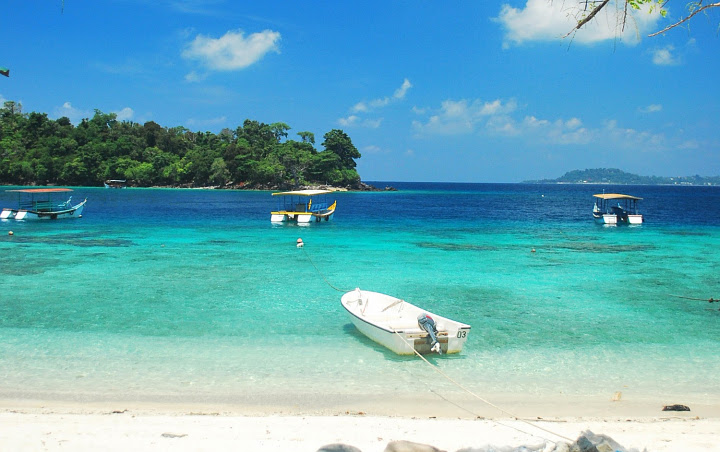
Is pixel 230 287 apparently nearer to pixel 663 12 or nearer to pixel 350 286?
pixel 350 286

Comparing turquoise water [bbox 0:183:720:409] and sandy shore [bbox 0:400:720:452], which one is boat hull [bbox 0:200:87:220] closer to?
turquoise water [bbox 0:183:720:409]

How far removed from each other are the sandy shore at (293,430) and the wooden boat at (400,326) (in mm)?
2372

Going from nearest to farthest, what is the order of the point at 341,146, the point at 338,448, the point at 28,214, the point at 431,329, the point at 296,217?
the point at 338,448 < the point at 431,329 < the point at 28,214 < the point at 296,217 < the point at 341,146

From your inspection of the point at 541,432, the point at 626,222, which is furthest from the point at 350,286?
the point at 626,222

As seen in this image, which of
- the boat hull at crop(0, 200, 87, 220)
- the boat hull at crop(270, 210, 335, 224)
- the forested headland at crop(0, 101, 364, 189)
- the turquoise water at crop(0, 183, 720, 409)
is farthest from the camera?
the forested headland at crop(0, 101, 364, 189)

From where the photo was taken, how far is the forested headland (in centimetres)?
11206

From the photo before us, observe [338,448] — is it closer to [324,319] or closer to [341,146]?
[324,319]

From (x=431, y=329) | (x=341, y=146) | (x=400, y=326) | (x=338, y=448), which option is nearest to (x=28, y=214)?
(x=400, y=326)

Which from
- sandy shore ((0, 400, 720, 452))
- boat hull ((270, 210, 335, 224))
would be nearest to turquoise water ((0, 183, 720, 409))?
sandy shore ((0, 400, 720, 452))

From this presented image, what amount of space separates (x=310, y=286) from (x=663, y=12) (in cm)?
1378

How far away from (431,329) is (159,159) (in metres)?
120

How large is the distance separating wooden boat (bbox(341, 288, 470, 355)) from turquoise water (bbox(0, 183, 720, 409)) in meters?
0.30

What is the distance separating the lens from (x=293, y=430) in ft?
21.7

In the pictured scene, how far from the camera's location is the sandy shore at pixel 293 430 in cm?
603
